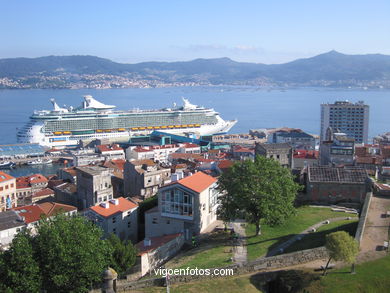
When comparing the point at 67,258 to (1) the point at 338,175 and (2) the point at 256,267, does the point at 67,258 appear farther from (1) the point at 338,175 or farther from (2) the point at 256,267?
(1) the point at 338,175

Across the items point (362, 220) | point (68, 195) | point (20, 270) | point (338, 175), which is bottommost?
point (68, 195)

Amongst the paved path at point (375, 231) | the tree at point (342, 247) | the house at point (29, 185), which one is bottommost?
the house at point (29, 185)

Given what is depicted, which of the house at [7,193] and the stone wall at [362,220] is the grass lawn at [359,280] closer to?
the stone wall at [362,220]

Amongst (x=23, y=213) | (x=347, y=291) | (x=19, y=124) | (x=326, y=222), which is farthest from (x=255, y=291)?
(x=19, y=124)

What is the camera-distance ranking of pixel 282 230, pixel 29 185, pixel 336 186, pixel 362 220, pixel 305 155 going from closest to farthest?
pixel 362 220
pixel 282 230
pixel 336 186
pixel 29 185
pixel 305 155

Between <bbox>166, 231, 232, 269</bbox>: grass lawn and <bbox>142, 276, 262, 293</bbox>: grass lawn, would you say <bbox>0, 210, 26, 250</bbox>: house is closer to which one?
<bbox>166, 231, 232, 269</bbox>: grass lawn

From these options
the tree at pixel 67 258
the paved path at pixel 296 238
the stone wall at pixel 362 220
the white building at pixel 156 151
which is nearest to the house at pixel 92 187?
the tree at pixel 67 258

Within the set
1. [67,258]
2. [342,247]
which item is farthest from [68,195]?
[342,247]
